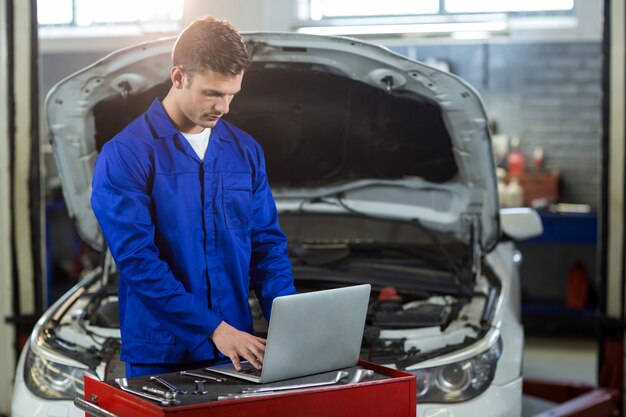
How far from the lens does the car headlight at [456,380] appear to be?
9.10 ft

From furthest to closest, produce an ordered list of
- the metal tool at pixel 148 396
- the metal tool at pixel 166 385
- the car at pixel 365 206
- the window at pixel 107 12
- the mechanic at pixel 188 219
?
the window at pixel 107 12
the car at pixel 365 206
the mechanic at pixel 188 219
the metal tool at pixel 166 385
the metal tool at pixel 148 396

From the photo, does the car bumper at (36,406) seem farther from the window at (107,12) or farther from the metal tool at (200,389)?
the window at (107,12)

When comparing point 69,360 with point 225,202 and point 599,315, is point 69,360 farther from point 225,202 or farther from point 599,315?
point 599,315

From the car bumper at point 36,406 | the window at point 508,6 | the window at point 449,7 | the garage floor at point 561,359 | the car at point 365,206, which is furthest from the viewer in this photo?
the window at point 508,6

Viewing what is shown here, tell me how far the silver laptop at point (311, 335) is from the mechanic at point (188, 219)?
0.16 m

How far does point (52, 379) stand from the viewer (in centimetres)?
282

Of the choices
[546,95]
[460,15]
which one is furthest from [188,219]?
[546,95]

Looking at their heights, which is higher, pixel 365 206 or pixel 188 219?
pixel 188 219

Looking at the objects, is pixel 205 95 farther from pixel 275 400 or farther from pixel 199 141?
pixel 275 400

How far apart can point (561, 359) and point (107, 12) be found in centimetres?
356

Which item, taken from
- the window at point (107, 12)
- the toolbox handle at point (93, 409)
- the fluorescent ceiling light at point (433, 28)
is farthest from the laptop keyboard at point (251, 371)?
the fluorescent ceiling light at point (433, 28)

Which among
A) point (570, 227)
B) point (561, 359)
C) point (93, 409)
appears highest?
point (93, 409)

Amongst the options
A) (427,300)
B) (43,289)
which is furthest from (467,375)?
(43,289)

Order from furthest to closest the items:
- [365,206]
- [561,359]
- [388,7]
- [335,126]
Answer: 1. [388,7]
2. [561,359]
3. [365,206]
4. [335,126]
